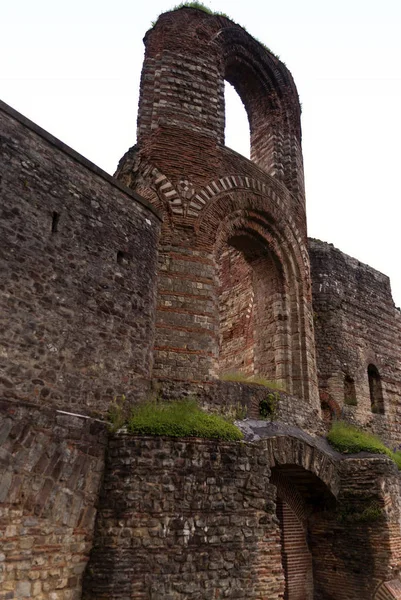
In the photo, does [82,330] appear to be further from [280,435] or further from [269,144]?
[269,144]

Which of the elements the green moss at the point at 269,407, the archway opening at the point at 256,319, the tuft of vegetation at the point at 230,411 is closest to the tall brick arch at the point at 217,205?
the archway opening at the point at 256,319

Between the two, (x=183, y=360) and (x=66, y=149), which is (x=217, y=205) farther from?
(x=66, y=149)

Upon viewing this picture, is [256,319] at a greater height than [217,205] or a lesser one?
lesser

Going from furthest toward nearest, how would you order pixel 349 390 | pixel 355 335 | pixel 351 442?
pixel 355 335 → pixel 349 390 → pixel 351 442

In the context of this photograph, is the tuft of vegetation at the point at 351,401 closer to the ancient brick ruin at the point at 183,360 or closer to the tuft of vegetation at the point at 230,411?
the ancient brick ruin at the point at 183,360

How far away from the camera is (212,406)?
8078 mm

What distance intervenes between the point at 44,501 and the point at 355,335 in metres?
10.5

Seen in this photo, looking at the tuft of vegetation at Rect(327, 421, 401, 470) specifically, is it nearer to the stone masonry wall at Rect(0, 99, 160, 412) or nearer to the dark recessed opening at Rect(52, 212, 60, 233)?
the stone masonry wall at Rect(0, 99, 160, 412)

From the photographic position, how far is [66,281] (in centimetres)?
665

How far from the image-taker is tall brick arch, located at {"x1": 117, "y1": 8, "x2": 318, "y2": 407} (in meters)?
8.71

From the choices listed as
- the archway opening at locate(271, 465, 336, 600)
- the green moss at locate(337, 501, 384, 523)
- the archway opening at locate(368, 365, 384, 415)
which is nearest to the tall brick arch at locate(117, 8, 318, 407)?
the archway opening at locate(271, 465, 336, 600)

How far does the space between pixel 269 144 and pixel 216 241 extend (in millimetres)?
4883

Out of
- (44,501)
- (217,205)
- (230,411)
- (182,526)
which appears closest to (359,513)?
(230,411)

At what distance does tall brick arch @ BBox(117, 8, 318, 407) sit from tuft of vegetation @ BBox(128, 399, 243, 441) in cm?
99
